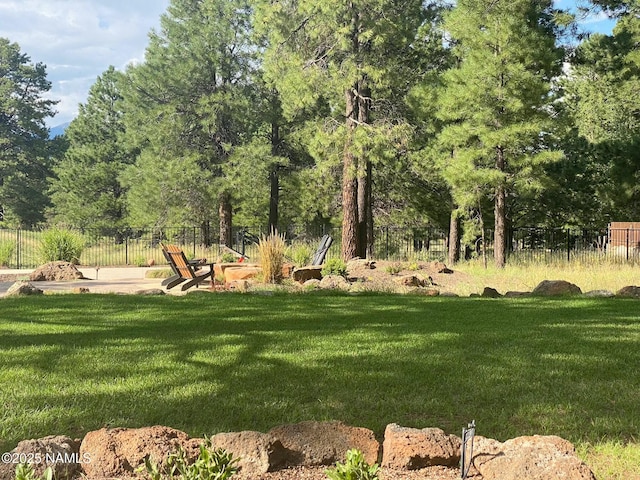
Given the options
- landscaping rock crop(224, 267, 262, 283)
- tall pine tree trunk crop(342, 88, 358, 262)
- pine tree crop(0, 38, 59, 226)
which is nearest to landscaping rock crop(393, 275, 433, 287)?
landscaping rock crop(224, 267, 262, 283)

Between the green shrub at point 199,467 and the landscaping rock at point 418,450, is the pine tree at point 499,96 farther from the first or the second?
the green shrub at point 199,467

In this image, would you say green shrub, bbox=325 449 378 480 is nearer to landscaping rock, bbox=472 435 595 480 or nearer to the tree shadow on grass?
landscaping rock, bbox=472 435 595 480

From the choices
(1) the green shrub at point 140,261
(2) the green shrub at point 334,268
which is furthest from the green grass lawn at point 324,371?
(1) the green shrub at point 140,261

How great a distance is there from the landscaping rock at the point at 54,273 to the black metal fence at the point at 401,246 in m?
4.12

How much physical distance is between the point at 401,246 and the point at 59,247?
11.5 m

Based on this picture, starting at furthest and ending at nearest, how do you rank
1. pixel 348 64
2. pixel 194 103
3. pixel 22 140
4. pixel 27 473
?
pixel 22 140
pixel 194 103
pixel 348 64
pixel 27 473

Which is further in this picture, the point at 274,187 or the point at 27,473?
the point at 274,187

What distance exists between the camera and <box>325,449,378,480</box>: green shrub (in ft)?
5.65

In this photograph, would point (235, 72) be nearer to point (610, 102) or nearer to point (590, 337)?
point (610, 102)

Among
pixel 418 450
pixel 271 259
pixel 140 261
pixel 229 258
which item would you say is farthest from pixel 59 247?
pixel 418 450

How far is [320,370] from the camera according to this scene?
11.3 feet

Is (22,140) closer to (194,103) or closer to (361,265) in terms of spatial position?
(194,103)

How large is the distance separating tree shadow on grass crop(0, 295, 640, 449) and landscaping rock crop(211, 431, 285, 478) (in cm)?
42

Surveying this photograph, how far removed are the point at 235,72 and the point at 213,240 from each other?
28.0 feet
